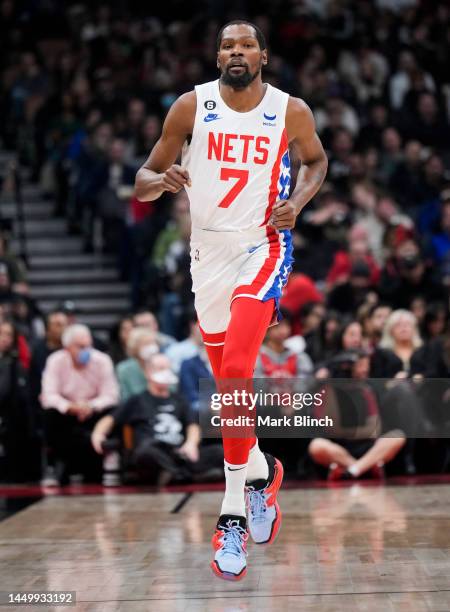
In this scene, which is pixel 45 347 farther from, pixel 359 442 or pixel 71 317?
pixel 359 442

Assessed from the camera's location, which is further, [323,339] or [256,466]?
[323,339]

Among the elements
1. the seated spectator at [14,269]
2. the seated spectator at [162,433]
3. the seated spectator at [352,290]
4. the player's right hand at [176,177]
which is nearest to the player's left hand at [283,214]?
the player's right hand at [176,177]

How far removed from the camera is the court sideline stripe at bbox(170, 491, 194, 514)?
7.12 metres

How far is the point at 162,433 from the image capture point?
29.2 feet

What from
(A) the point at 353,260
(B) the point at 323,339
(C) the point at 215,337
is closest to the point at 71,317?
(B) the point at 323,339

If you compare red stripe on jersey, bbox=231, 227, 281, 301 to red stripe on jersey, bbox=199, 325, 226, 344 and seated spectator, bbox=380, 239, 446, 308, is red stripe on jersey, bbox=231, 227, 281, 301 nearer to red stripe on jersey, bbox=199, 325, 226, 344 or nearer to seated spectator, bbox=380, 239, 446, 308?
red stripe on jersey, bbox=199, 325, 226, 344

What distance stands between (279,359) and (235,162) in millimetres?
Answer: 3976

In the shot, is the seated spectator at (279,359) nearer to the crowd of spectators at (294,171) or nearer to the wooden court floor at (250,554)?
the crowd of spectators at (294,171)

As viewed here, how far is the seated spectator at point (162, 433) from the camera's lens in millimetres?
8703

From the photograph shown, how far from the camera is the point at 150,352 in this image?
921cm

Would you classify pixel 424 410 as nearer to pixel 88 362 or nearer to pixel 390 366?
pixel 390 366

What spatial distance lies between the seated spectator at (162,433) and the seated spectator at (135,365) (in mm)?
289

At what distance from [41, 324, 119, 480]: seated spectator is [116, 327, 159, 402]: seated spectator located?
0.72ft

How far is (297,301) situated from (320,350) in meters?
0.93
